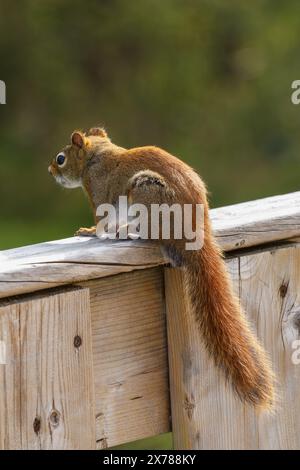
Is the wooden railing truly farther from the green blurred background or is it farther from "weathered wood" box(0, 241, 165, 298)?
the green blurred background

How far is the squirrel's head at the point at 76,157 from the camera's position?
266 cm

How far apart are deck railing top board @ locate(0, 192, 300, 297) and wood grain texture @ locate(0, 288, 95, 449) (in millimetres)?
27

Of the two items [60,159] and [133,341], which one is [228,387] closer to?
[133,341]

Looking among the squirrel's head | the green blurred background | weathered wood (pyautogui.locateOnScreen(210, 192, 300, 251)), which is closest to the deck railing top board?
weathered wood (pyautogui.locateOnScreen(210, 192, 300, 251))

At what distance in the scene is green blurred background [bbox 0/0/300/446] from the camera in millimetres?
5973

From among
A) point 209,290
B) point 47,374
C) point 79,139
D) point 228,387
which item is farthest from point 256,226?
point 79,139

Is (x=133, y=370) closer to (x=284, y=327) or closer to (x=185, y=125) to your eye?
(x=284, y=327)

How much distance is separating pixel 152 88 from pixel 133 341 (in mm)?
4502

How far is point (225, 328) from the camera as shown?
171cm

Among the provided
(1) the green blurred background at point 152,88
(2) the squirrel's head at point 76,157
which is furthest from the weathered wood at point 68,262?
(1) the green blurred background at point 152,88

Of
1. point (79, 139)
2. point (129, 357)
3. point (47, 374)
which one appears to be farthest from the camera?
point (79, 139)

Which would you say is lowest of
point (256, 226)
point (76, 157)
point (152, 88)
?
point (256, 226)

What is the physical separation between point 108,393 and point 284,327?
293 mm

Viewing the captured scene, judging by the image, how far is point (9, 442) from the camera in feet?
5.03
